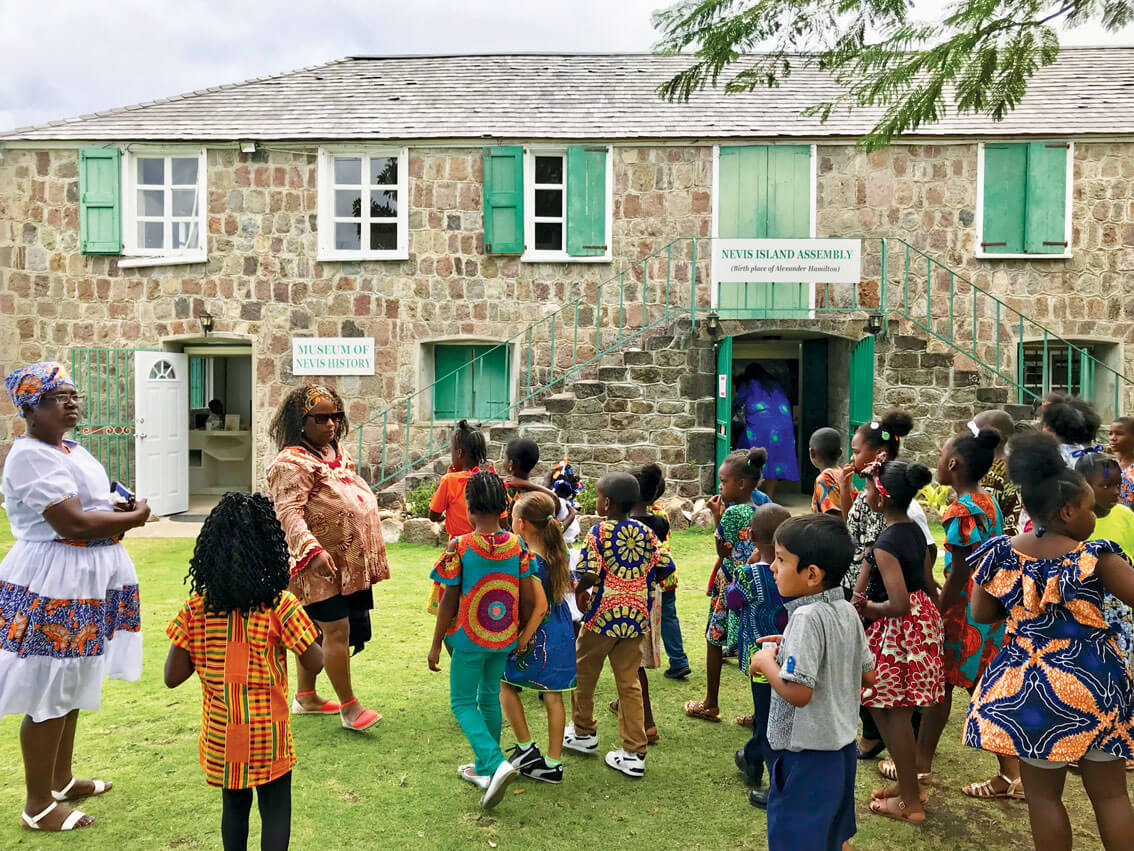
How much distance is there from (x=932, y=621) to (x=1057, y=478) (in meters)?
1.08

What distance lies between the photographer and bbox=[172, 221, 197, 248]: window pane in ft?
43.1

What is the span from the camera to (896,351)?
1163cm

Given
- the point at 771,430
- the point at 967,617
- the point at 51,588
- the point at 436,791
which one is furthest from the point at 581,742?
the point at 771,430

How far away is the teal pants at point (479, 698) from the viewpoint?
366cm

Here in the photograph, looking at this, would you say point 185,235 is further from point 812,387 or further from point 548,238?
point 812,387

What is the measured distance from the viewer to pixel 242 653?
281 cm

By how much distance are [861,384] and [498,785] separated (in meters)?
9.45

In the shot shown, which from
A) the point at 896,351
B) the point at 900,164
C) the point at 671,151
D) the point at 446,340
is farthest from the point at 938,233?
the point at 446,340

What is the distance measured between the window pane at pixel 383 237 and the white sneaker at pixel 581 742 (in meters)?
9.97

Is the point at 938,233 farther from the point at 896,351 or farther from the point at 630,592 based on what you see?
the point at 630,592

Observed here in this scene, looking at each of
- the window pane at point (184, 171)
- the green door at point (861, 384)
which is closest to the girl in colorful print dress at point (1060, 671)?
the green door at point (861, 384)

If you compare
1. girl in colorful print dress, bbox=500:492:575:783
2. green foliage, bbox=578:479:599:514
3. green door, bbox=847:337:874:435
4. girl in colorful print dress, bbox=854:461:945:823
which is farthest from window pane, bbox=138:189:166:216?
girl in colorful print dress, bbox=854:461:945:823

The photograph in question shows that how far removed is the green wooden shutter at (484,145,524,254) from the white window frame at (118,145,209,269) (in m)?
4.05

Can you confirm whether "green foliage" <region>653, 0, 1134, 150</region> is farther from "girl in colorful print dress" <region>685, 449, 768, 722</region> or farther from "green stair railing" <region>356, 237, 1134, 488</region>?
"green stair railing" <region>356, 237, 1134, 488</region>
